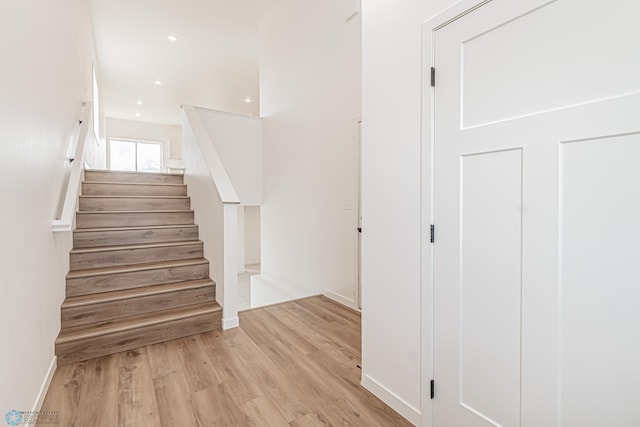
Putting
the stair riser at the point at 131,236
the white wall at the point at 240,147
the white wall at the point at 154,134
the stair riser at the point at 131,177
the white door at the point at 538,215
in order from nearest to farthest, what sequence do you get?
the white door at the point at 538,215 → the stair riser at the point at 131,236 → the stair riser at the point at 131,177 → the white wall at the point at 240,147 → the white wall at the point at 154,134

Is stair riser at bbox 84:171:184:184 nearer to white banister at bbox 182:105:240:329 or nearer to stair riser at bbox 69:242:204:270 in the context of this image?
white banister at bbox 182:105:240:329

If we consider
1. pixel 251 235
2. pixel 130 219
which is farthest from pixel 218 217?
pixel 251 235

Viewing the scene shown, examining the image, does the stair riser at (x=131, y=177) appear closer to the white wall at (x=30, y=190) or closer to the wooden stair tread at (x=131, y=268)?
the wooden stair tread at (x=131, y=268)

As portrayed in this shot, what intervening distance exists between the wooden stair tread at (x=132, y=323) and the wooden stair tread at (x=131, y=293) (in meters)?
0.18

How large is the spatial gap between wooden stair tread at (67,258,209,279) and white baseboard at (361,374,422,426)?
7.07 feet

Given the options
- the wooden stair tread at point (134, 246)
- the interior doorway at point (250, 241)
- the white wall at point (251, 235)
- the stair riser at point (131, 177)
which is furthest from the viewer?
the white wall at point (251, 235)

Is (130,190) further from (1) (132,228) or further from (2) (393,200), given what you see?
(2) (393,200)

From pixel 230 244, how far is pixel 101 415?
151cm

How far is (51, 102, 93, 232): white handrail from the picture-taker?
212 cm

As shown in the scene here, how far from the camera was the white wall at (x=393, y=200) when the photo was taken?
1632 mm

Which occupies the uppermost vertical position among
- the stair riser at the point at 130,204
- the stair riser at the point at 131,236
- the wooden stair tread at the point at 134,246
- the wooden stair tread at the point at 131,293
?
the stair riser at the point at 130,204

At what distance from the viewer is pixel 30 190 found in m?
1.71

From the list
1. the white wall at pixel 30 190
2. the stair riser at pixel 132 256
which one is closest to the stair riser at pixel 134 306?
the white wall at pixel 30 190

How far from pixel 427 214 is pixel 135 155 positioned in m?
11.5
